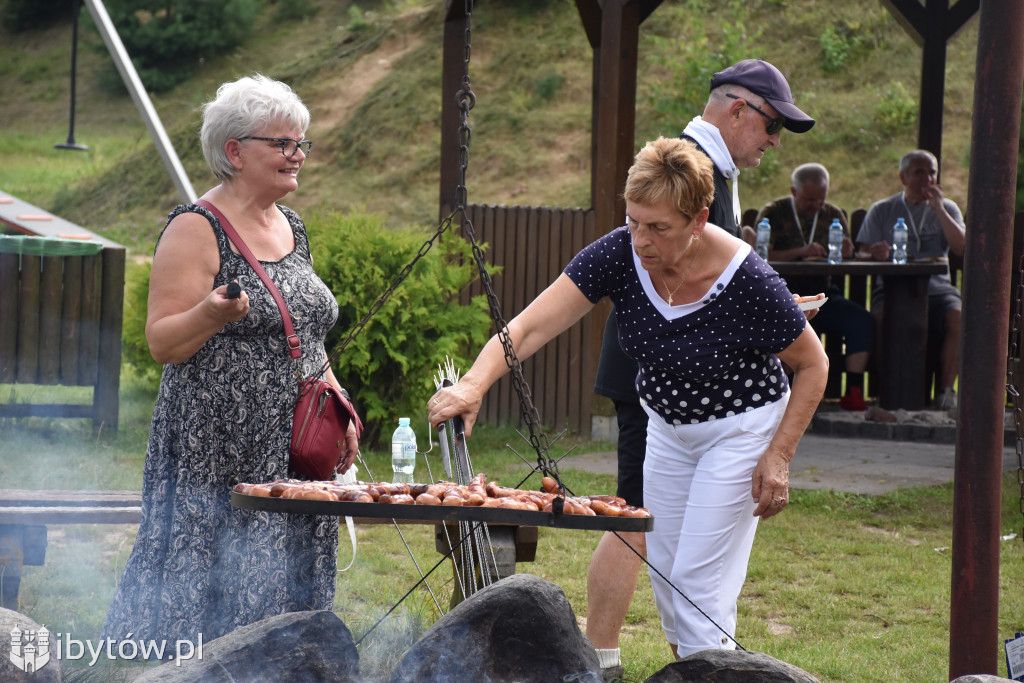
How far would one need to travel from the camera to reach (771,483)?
3012mm

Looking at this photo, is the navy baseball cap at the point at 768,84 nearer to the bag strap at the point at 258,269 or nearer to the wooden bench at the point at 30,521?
the bag strap at the point at 258,269

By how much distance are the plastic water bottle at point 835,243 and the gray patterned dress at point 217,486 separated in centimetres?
612

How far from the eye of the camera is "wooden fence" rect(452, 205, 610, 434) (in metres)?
8.53

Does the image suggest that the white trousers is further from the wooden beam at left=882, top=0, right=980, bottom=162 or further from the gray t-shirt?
the wooden beam at left=882, top=0, right=980, bottom=162

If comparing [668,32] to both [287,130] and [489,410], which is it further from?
[287,130]

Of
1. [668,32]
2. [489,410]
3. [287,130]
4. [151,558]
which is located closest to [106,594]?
[151,558]

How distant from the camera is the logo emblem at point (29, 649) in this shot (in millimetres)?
2566

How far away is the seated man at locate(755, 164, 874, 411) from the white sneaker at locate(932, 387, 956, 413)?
0.58 meters

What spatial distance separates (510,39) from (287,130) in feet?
80.0

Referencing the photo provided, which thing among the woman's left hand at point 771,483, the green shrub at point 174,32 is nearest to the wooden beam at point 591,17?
the woman's left hand at point 771,483

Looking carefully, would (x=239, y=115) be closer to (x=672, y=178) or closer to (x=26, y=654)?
(x=672, y=178)

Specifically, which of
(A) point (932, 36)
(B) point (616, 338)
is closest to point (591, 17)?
(A) point (932, 36)

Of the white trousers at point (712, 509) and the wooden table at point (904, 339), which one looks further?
the wooden table at point (904, 339)

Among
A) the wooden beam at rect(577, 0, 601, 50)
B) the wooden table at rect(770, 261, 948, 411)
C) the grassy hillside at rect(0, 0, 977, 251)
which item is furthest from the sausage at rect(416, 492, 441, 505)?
the grassy hillside at rect(0, 0, 977, 251)
